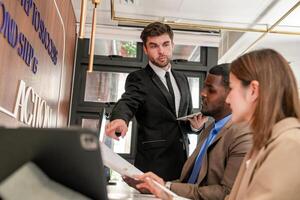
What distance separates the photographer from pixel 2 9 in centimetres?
147

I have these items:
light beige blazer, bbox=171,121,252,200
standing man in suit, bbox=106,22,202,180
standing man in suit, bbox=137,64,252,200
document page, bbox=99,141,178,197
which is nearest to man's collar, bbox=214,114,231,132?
standing man in suit, bbox=137,64,252,200

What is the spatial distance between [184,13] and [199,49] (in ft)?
2.56

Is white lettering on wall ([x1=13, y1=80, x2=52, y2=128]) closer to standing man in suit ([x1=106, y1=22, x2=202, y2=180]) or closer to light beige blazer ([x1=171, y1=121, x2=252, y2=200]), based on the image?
standing man in suit ([x1=106, y1=22, x2=202, y2=180])

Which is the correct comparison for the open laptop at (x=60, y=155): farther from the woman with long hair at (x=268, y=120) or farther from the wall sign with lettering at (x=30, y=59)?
the wall sign with lettering at (x=30, y=59)

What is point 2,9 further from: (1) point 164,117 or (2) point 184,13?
(2) point 184,13

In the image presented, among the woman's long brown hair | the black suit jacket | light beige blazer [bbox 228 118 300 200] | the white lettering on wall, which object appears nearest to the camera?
light beige blazer [bbox 228 118 300 200]

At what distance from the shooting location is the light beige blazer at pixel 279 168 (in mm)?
853

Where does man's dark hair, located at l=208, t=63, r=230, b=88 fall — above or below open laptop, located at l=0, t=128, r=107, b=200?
above

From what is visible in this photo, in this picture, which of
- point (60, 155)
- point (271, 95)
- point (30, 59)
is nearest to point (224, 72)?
point (271, 95)

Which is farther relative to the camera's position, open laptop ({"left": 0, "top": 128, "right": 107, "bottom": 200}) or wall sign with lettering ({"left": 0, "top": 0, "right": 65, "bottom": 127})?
wall sign with lettering ({"left": 0, "top": 0, "right": 65, "bottom": 127})

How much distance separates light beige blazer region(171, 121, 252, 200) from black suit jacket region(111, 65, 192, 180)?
1.60 feet

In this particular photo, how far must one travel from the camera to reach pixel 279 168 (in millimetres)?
871

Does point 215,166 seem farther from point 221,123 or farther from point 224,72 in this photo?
point 224,72

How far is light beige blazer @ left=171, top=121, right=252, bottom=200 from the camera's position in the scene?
136 cm
